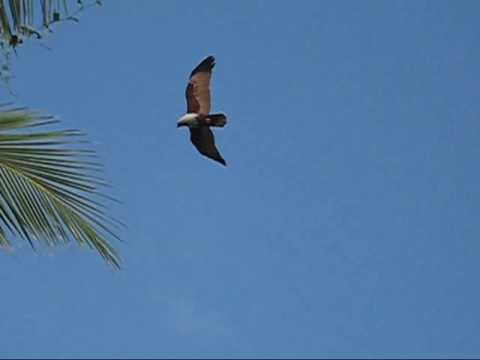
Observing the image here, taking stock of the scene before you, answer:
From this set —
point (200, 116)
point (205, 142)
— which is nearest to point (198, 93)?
point (200, 116)

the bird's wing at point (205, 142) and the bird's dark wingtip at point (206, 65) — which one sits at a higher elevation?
the bird's dark wingtip at point (206, 65)

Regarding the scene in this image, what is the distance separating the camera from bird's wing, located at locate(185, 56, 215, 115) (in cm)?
365

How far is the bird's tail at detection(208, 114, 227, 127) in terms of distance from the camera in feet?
12.0

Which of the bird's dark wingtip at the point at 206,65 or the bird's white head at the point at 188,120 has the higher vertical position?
the bird's dark wingtip at the point at 206,65

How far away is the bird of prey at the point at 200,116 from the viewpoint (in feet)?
12.0

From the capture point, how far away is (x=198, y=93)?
370cm

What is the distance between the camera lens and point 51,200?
2.79 m

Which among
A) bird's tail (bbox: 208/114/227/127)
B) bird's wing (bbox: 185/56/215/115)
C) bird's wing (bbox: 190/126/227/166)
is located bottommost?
bird's wing (bbox: 190/126/227/166)

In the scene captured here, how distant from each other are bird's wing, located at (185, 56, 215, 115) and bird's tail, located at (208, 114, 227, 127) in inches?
1.3

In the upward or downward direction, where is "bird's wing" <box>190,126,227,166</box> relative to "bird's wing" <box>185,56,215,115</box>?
downward

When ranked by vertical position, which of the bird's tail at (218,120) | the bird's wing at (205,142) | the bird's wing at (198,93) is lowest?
the bird's wing at (205,142)

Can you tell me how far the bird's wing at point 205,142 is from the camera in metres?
3.68

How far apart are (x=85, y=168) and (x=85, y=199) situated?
0.10m

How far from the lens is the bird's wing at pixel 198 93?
3.65m
